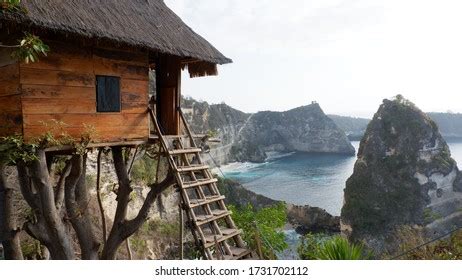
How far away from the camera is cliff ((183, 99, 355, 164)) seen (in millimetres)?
121875

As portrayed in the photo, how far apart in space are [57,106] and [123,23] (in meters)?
2.18

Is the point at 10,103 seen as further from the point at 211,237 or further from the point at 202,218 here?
the point at 211,237

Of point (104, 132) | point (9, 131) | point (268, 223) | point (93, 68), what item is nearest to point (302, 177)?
point (268, 223)

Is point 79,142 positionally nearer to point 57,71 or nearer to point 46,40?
point 57,71

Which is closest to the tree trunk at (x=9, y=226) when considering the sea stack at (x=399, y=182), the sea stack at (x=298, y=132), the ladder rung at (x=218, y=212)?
the ladder rung at (x=218, y=212)

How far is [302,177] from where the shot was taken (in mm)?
93125

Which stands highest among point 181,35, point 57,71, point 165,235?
point 181,35

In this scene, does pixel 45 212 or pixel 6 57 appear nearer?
pixel 6 57

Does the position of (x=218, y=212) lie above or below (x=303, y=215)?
above

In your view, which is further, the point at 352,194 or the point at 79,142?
the point at 352,194

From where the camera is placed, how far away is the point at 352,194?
198ft

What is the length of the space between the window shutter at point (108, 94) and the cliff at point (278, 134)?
106 meters

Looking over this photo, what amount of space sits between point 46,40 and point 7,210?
4.78 metres

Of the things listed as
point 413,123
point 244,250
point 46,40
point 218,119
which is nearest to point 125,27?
point 46,40
